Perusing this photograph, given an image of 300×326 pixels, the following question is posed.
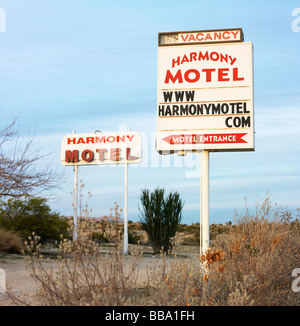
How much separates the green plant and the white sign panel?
191 cm

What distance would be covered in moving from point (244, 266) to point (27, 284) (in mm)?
5240

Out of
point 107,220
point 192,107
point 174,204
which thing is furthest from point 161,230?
point 107,220

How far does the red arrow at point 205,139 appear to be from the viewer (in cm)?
910

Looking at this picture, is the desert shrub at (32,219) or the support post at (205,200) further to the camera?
the desert shrub at (32,219)

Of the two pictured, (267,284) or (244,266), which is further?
(244,266)

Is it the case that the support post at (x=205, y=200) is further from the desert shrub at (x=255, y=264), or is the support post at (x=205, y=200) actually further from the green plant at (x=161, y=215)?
the green plant at (x=161, y=215)

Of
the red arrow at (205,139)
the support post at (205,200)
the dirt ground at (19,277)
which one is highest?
the red arrow at (205,139)

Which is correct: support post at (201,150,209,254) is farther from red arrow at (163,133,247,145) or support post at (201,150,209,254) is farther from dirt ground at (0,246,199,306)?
dirt ground at (0,246,199,306)

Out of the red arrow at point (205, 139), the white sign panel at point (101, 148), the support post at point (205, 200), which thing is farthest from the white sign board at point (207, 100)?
the white sign panel at point (101, 148)

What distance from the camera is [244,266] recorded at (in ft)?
25.7

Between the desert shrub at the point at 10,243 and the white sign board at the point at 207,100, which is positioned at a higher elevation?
the white sign board at the point at 207,100

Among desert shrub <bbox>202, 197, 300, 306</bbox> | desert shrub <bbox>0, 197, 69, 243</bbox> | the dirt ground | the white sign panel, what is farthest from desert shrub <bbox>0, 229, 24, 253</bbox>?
desert shrub <bbox>202, 197, 300, 306</bbox>

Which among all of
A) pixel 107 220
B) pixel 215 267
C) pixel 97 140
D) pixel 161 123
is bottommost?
pixel 215 267
